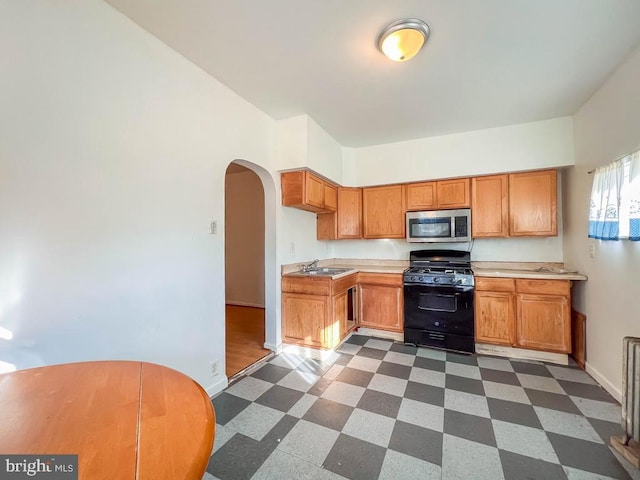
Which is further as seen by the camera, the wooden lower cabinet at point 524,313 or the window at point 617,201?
the wooden lower cabinet at point 524,313

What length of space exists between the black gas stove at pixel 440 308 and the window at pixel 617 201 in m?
1.15

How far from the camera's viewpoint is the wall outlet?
2252mm

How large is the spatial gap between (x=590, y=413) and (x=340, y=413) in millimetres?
1796

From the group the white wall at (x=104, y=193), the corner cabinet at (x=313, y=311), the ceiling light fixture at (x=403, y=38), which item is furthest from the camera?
the corner cabinet at (x=313, y=311)

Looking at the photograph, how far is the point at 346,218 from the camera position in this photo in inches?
156

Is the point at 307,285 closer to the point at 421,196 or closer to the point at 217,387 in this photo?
the point at 217,387

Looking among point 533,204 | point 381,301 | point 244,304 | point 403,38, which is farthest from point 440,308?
point 244,304

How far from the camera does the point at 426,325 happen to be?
125 inches

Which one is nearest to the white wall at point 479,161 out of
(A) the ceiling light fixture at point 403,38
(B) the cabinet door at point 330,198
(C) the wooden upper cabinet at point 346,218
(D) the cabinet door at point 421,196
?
(D) the cabinet door at point 421,196

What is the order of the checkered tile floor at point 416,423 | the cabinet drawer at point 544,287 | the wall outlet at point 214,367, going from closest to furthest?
the checkered tile floor at point 416,423 < the wall outlet at point 214,367 < the cabinet drawer at point 544,287

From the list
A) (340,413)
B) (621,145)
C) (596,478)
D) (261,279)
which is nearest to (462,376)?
(596,478)

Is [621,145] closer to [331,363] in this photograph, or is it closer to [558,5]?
[558,5]

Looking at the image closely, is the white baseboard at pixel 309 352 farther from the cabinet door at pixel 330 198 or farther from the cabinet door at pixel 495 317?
the cabinet door at pixel 330 198

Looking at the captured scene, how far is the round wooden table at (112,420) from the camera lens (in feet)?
1.94
